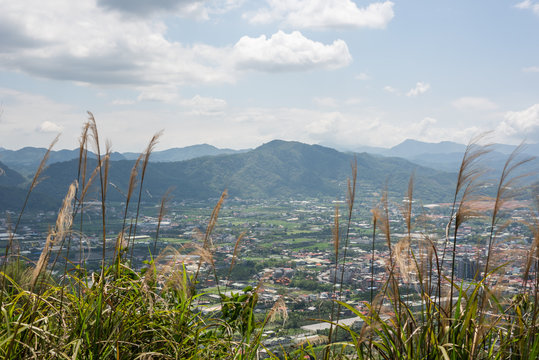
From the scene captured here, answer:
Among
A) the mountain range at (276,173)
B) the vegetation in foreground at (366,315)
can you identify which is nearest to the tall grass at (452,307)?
the vegetation in foreground at (366,315)

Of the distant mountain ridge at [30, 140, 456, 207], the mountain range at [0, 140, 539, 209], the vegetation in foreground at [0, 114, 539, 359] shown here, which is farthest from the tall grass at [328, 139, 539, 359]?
the distant mountain ridge at [30, 140, 456, 207]

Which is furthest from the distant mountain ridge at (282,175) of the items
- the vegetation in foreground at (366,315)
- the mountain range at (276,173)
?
the vegetation in foreground at (366,315)

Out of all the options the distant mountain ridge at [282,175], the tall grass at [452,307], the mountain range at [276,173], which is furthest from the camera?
the distant mountain ridge at [282,175]

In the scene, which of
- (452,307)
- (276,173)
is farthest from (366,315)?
(276,173)

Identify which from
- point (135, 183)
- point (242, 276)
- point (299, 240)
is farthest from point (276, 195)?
point (135, 183)

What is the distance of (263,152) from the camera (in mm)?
130250

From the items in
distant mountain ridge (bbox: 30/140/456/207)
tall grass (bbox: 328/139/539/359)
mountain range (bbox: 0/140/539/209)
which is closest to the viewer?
tall grass (bbox: 328/139/539/359)

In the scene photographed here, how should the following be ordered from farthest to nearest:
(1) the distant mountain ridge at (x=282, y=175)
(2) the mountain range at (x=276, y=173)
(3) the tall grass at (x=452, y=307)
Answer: (1) the distant mountain ridge at (x=282, y=175), (2) the mountain range at (x=276, y=173), (3) the tall grass at (x=452, y=307)

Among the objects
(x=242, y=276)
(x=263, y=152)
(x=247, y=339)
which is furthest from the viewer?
(x=263, y=152)

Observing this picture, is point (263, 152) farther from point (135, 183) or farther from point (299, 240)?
point (135, 183)

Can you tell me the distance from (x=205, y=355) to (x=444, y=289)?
1.28 meters

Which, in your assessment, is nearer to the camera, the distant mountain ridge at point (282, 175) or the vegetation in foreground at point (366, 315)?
the vegetation in foreground at point (366, 315)

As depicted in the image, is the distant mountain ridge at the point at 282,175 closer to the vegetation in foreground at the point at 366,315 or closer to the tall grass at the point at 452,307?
the vegetation in foreground at the point at 366,315

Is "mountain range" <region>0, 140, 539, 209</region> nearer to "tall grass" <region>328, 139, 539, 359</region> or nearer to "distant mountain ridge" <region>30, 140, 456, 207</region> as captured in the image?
"distant mountain ridge" <region>30, 140, 456, 207</region>
